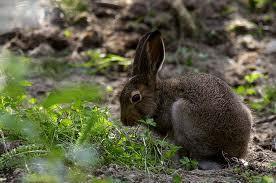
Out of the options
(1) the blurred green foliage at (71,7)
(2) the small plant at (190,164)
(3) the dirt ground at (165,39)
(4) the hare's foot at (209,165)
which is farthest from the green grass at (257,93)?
(1) the blurred green foliage at (71,7)

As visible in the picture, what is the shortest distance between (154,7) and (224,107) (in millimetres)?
4567

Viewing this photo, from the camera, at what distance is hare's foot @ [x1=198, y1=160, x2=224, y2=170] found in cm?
506

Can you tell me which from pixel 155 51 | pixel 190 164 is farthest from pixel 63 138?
pixel 155 51

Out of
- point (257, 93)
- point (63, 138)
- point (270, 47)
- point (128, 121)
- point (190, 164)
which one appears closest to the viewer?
point (63, 138)

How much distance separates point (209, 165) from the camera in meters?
5.11

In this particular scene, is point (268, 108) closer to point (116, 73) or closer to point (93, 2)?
point (116, 73)

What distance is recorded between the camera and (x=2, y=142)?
13.8 ft

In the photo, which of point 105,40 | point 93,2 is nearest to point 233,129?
point 105,40

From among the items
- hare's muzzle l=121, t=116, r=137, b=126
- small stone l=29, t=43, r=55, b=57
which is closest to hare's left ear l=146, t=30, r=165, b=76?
hare's muzzle l=121, t=116, r=137, b=126

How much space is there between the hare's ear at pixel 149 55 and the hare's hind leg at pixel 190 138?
23.8 inches

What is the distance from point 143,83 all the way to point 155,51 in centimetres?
32

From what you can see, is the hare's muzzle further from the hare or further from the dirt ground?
the dirt ground

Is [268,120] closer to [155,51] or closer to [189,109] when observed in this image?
[155,51]

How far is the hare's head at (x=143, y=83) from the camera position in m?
5.61
